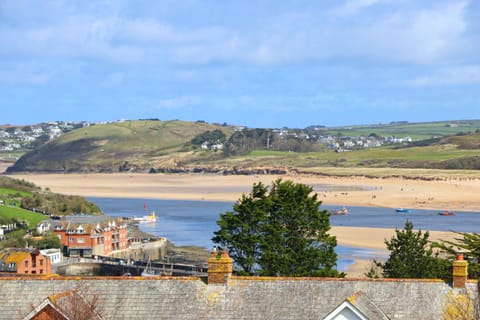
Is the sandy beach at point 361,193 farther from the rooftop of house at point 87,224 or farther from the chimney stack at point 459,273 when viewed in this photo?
the chimney stack at point 459,273

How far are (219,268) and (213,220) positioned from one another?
283 ft

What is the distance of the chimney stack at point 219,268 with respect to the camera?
23438mm

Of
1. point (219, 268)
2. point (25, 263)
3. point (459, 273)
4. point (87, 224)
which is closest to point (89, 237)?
point (87, 224)

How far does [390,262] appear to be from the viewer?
130ft

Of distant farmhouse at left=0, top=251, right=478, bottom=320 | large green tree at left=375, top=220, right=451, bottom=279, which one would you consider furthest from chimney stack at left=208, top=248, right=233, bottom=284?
large green tree at left=375, top=220, right=451, bottom=279

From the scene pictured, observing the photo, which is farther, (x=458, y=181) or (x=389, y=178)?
(x=389, y=178)

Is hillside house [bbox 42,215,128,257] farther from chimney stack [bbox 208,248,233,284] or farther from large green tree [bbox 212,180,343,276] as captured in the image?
chimney stack [bbox 208,248,233,284]

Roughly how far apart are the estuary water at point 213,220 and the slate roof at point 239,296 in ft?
141

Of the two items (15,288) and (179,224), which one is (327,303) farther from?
(179,224)

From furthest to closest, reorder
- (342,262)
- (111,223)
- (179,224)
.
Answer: (179,224)
(111,223)
(342,262)

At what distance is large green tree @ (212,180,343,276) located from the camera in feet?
120

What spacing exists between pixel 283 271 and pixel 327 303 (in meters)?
13.2

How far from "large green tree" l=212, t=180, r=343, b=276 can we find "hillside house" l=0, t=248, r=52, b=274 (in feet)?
85.6

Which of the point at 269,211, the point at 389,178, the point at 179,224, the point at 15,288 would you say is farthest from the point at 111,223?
the point at 389,178
